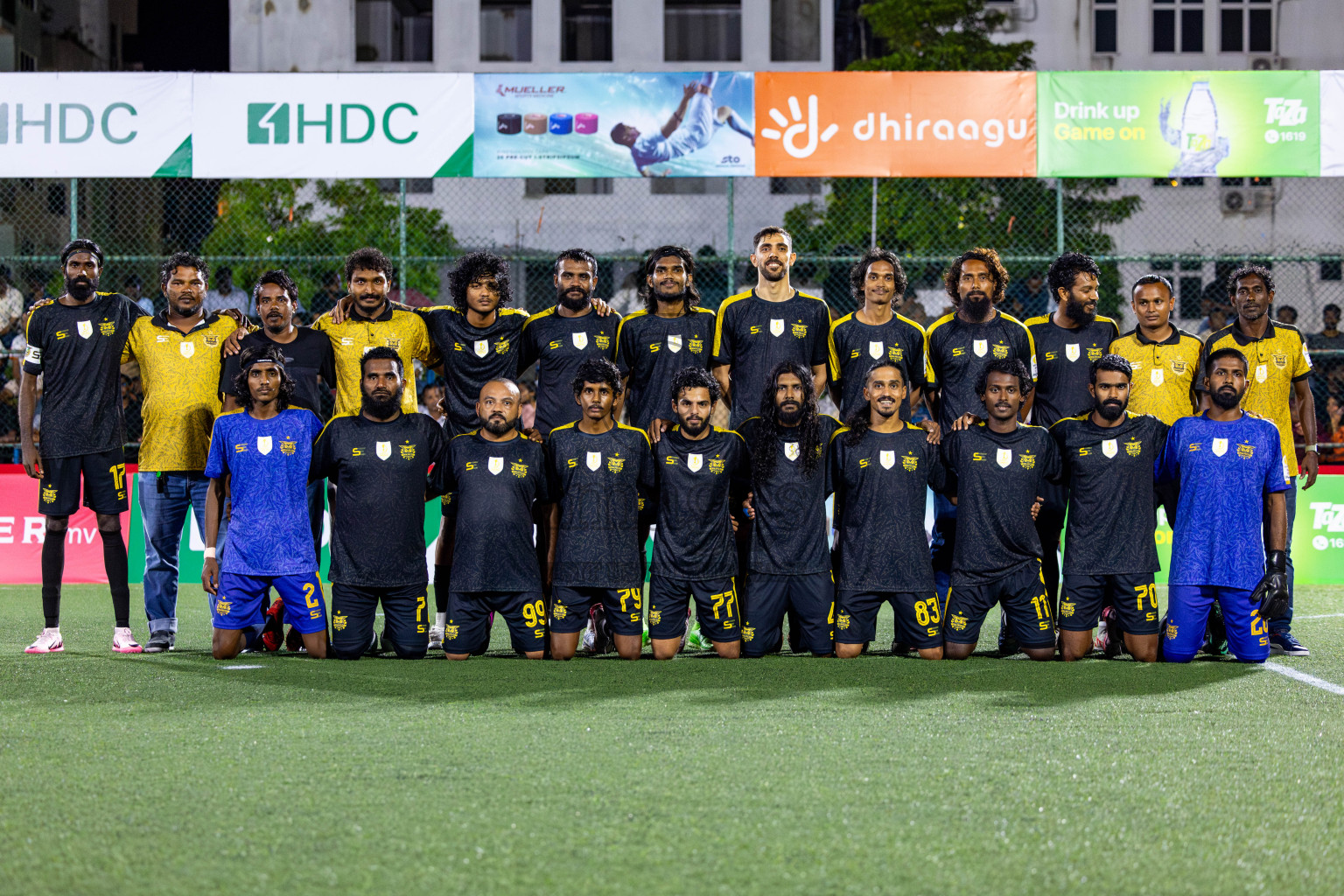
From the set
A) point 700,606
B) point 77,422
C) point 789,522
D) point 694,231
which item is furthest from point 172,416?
point 694,231

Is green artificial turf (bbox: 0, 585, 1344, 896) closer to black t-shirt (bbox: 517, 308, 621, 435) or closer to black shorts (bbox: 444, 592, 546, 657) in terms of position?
black shorts (bbox: 444, 592, 546, 657)

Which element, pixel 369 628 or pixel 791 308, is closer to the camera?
pixel 369 628

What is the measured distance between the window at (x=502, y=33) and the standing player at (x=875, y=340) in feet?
77.7

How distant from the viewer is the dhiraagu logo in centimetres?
1173

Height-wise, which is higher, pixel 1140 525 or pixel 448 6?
pixel 448 6

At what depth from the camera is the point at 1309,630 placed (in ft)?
26.0

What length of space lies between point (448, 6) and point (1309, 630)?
25.0 m

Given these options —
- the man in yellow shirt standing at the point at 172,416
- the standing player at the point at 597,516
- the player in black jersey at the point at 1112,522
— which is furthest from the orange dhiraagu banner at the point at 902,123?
the man in yellow shirt standing at the point at 172,416

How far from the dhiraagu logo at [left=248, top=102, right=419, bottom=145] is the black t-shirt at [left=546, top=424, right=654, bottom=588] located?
607 cm

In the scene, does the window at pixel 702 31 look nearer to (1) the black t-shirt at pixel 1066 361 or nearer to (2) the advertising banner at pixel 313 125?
(2) the advertising banner at pixel 313 125

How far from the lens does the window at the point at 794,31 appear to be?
29.1 meters

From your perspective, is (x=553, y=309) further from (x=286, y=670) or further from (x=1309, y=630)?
(x=1309, y=630)

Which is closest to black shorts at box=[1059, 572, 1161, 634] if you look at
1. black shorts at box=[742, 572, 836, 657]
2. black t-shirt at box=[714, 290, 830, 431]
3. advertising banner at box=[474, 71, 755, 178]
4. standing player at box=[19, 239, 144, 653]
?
black shorts at box=[742, 572, 836, 657]

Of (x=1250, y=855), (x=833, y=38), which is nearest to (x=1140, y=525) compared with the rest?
(x=1250, y=855)
